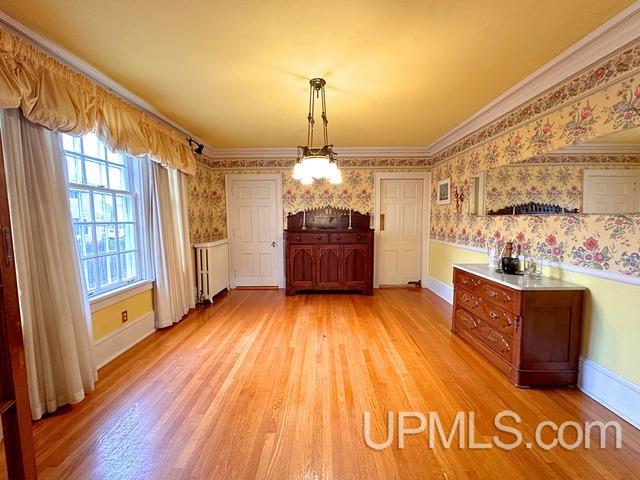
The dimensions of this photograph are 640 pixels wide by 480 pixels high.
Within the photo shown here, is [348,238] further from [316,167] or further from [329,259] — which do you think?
[316,167]

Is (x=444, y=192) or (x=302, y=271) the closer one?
(x=444, y=192)

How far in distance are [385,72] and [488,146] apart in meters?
1.69

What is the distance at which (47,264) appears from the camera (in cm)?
179

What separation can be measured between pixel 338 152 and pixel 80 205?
11.6ft

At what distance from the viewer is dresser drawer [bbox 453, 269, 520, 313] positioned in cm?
211

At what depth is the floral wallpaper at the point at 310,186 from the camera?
4.82 meters

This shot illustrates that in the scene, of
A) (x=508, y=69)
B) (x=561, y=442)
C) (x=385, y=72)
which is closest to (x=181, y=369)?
(x=561, y=442)

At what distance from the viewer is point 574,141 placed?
2.08 meters

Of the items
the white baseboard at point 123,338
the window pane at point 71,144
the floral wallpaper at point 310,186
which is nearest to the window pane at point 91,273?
the white baseboard at point 123,338

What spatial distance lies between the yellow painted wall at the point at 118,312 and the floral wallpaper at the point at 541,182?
386 centimetres

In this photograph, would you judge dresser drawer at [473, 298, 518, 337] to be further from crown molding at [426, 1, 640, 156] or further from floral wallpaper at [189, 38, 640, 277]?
crown molding at [426, 1, 640, 156]

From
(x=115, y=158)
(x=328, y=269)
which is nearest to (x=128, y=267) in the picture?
(x=115, y=158)

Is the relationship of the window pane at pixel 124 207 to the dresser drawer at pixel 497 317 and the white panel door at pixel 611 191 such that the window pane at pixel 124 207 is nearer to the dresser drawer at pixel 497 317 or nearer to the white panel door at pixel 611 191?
the dresser drawer at pixel 497 317

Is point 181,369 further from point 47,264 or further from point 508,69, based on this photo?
point 508,69
